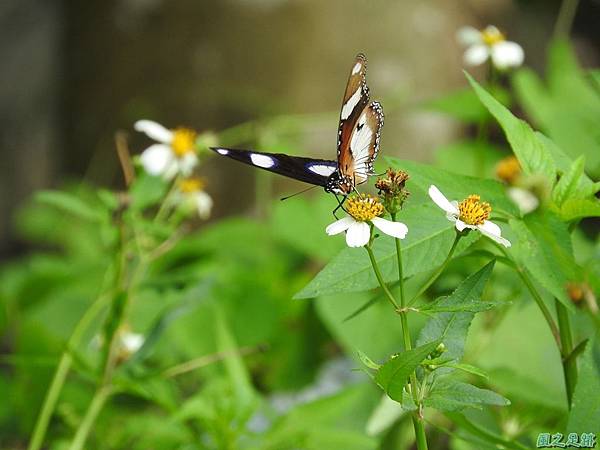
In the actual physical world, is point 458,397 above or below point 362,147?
below

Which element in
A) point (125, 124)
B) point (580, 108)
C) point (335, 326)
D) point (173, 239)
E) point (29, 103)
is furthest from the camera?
point (29, 103)

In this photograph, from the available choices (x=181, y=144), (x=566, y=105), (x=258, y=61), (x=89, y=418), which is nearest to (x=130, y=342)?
(x=89, y=418)

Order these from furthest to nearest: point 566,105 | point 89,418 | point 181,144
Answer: point 566,105
point 181,144
point 89,418

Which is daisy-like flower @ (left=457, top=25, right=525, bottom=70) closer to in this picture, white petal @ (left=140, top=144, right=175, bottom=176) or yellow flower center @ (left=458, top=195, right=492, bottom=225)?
white petal @ (left=140, top=144, right=175, bottom=176)

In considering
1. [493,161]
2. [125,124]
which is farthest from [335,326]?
[125,124]

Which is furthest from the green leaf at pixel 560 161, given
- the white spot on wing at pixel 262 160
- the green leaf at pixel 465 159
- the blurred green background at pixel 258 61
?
the blurred green background at pixel 258 61

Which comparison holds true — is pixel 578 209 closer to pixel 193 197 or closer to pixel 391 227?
pixel 391 227

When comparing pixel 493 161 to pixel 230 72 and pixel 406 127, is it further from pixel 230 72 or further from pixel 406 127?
pixel 230 72
